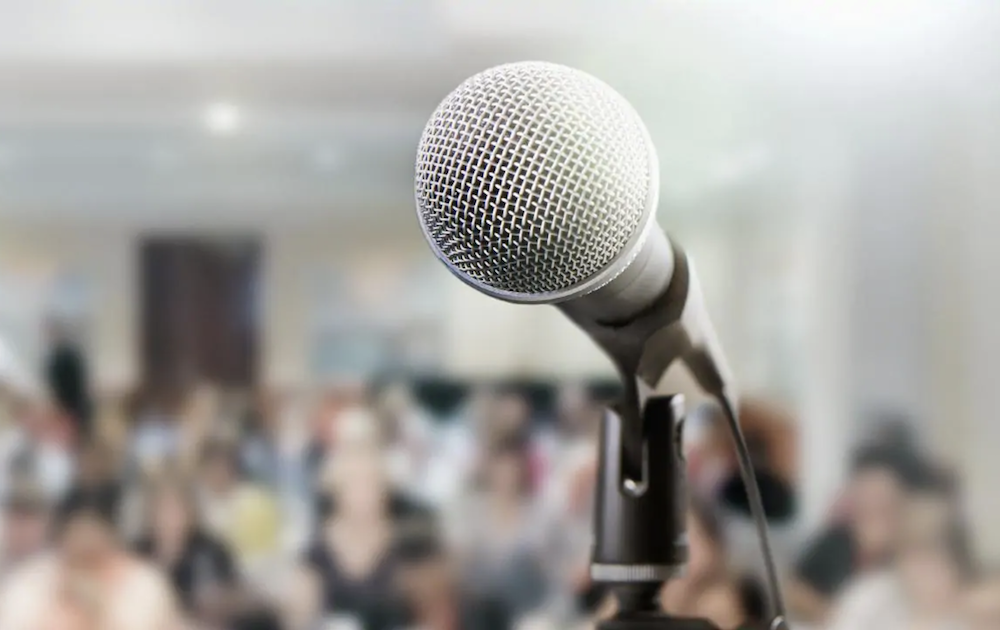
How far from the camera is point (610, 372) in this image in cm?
128

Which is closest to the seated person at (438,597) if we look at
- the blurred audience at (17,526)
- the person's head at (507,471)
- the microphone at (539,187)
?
the person's head at (507,471)

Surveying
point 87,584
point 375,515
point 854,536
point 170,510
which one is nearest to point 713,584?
point 854,536

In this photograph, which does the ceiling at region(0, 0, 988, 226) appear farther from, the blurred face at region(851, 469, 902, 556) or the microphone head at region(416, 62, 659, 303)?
the microphone head at region(416, 62, 659, 303)

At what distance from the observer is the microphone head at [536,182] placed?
0.46 meters

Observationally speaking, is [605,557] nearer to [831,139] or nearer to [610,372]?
[610,372]

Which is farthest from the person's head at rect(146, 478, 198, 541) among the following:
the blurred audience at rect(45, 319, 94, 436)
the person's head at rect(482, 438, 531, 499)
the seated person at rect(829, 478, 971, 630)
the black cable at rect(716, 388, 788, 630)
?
the seated person at rect(829, 478, 971, 630)

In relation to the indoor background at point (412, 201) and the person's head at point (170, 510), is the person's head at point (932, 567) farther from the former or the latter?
the person's head at point (170, 510)

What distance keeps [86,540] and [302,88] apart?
0.71 metres

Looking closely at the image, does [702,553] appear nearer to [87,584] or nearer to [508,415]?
[508,415]

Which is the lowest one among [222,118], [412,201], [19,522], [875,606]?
[875,606]

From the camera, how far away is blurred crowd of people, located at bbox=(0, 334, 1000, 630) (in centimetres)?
121

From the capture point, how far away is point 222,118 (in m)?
1.24

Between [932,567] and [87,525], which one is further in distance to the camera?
[932,567]

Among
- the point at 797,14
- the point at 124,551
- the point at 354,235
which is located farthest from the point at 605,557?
the point at 797,14
